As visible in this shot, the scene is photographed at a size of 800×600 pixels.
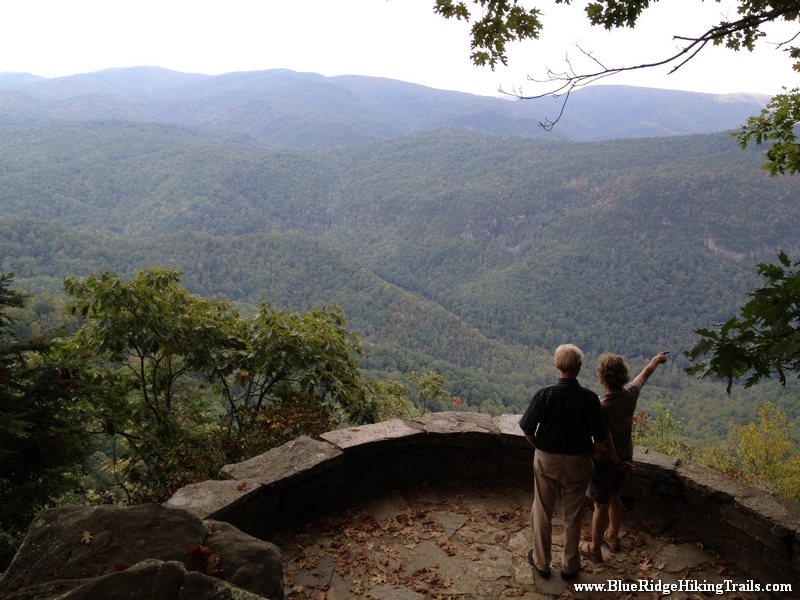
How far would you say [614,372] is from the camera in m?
3.62

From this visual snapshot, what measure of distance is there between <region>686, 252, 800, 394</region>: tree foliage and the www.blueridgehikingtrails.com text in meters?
1.60

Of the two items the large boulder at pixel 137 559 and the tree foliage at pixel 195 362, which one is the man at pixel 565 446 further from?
the tree foliage at pixel 195 362

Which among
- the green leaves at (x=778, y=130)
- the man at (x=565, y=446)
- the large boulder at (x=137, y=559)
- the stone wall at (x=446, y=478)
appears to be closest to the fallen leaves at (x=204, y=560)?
the large boulder at (x=137, y=559)

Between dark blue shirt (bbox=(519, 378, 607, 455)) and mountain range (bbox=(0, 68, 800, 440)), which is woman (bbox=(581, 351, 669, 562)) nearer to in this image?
dark blue shirt (bbox=(519, 378, 607, 455))

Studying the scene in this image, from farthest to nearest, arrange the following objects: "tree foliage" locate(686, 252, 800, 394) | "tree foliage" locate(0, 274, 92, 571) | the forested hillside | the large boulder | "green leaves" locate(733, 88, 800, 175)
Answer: the forested hillside < "green leaves" locate(733, 88, 800, 175) < "tree foliage" locate(0, 274, 92, 571) < "tree foliage" locate(686, 252, 800, 394) < the large boulder

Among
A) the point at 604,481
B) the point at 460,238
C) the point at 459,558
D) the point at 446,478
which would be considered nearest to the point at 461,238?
the point at 460,238

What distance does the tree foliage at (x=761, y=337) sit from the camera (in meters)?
2.58

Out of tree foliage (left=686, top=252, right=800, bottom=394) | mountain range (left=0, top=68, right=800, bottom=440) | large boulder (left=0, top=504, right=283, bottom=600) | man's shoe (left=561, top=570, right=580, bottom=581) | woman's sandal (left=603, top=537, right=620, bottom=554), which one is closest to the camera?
large boulder (left=0, top=504, right=283, bottom=600)

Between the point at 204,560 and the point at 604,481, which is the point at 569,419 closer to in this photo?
the point at 604,481

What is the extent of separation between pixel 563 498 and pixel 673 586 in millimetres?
916

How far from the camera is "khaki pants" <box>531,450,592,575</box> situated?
11.3ft

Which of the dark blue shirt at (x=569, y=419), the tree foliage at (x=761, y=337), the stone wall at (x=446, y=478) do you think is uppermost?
the tree foliage at (x=761, y=337)

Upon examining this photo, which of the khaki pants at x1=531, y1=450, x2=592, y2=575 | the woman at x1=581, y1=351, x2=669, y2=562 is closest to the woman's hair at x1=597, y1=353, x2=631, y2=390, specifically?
the woman at x1=581, y1=351, x2=669, y2=562

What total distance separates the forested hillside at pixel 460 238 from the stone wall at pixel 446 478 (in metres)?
38.8
